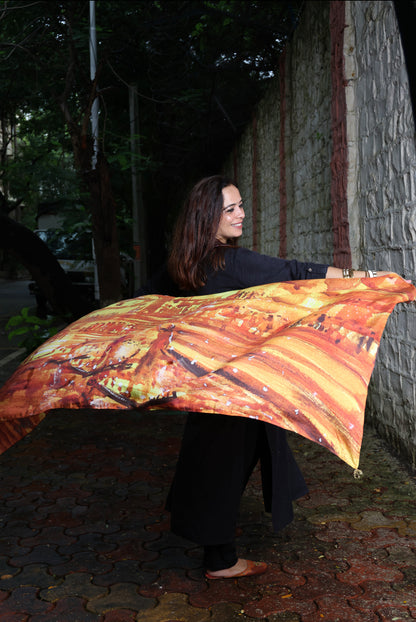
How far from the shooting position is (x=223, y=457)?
321 cm

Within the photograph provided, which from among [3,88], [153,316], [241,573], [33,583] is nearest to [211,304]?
[153,316]

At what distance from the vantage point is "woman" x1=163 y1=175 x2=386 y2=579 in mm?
3150

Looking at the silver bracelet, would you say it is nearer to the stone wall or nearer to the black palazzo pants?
the black palazzo pants

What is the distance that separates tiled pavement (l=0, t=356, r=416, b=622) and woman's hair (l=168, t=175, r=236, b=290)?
4.75 ft

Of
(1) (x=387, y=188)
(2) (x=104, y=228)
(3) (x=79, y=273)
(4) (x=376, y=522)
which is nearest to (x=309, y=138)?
(2) (x=104, y=228)

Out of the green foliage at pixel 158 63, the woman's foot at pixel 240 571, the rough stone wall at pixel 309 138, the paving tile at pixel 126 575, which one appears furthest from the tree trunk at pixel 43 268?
the woman's foot at pixel 240 571

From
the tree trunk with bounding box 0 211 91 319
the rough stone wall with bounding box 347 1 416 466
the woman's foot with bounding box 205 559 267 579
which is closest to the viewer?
the woman's foot with bounding box 205 559 267 579

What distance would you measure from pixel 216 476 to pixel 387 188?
3.03 meters

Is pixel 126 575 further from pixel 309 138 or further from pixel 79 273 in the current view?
pixel 79 273

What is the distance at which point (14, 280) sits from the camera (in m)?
42.7

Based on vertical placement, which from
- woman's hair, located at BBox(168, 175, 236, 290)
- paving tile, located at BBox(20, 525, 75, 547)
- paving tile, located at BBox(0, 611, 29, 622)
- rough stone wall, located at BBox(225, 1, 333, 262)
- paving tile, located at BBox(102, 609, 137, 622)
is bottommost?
paving tile, located at BBox(20, 525, 75, 547)

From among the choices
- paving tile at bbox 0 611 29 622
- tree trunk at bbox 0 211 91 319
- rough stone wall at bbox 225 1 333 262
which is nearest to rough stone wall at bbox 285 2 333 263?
rough stone wall at bbox 225 1 333 262

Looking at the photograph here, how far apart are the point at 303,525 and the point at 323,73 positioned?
5302 millimetres

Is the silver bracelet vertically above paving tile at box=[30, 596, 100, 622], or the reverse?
the silver bracelet
